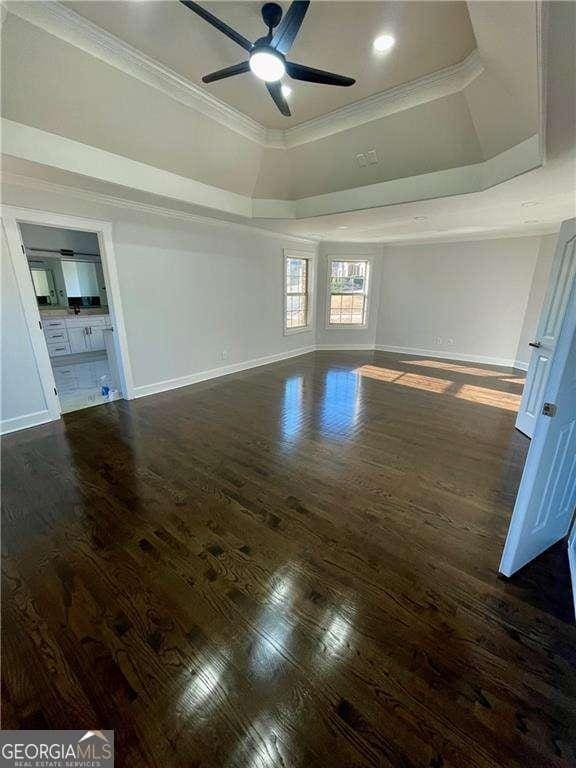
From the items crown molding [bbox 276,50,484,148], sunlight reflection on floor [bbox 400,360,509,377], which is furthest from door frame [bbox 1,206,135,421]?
sunlight reflection on floor [bbox 400,360,509,377]

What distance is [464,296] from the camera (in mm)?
6582

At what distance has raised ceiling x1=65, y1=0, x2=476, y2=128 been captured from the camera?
2074 mm

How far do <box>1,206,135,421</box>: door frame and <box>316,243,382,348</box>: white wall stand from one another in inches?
187

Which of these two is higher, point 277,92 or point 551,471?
point 277,92

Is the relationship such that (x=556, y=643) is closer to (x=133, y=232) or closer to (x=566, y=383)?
(x=566, y=383)

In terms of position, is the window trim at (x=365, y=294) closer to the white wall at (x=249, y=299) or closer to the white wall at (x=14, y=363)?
the white wall at (x=249, y=299)

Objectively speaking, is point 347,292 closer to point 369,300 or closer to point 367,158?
point 369,300

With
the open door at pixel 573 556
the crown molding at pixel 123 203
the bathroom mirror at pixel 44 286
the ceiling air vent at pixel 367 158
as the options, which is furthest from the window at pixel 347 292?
the open door at pixel 573 556

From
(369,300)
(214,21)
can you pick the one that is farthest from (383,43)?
(369,300)

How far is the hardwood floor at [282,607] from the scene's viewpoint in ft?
3.58

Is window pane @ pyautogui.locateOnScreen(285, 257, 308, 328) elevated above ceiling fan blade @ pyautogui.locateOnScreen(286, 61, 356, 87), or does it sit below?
below

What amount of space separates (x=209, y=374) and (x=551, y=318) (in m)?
4.61

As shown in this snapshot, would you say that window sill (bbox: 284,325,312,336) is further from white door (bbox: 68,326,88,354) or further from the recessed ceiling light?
the recessed ceiling light

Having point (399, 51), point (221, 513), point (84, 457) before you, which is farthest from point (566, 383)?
point (84, 457)
